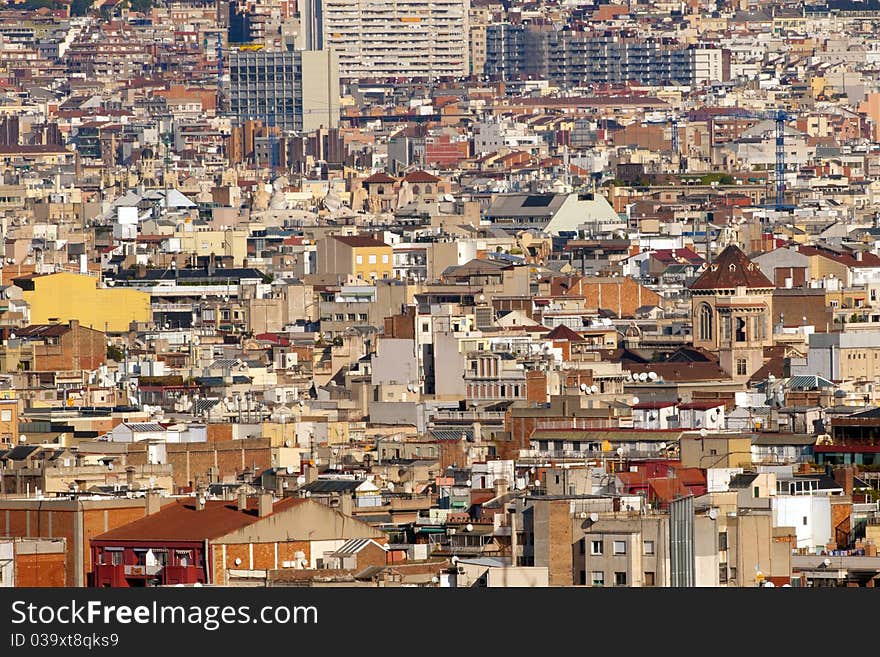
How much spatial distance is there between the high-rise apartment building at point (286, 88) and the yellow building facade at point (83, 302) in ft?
323

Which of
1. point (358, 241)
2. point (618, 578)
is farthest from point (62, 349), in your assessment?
point (618, 578)

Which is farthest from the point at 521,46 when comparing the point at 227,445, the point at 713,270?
the point at 227,445

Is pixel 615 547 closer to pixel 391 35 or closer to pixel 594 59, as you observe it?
pixel 594 59

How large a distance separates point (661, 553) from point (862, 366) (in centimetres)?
2828

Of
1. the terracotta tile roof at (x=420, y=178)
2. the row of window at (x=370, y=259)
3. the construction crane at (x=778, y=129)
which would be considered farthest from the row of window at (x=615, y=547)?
the terracotta tile roof at (x=420, y=178)

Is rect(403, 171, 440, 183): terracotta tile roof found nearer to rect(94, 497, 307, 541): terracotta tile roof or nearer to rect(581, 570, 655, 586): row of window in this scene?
rect(94, 497, 307, 541): terracotta tile roof

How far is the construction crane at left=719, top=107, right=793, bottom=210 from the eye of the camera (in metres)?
113

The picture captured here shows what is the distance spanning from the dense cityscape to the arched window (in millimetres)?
187

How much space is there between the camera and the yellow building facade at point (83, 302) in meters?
64.9

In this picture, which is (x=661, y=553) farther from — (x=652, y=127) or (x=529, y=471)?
(x=652, y=127)

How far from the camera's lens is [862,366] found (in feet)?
169

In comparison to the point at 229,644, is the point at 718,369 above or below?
below

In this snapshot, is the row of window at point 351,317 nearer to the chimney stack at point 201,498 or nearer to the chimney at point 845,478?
the chimney at point 845,478

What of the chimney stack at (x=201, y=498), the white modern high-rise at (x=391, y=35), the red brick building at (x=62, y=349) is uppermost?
the chimney stack at (x=201, y=498)
